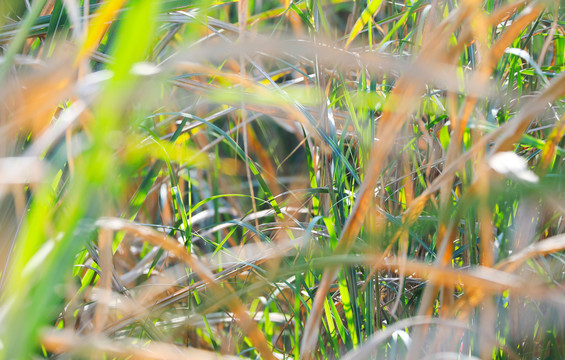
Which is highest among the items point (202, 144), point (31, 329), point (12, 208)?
point (31, 329)

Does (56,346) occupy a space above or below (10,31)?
below

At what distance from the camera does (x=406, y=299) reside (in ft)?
1.86

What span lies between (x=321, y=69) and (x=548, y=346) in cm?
36

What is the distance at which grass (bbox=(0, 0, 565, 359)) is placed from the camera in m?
0.28

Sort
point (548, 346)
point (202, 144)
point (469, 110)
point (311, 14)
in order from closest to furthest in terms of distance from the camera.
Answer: point (469, 110) < point (548, 346) < point (311, 14) < point (202, 144)

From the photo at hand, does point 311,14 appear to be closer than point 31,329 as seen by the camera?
No

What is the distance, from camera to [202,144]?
1.05 metres

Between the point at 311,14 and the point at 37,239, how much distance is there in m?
0.44

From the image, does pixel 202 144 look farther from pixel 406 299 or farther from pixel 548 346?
pixel 548 346

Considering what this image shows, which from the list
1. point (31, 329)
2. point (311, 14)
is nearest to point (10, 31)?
point (311, 14)

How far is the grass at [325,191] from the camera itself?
0.93 ft

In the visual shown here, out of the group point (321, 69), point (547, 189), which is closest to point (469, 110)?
point (547, 189)

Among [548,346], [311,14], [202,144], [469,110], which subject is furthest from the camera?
[202,144]

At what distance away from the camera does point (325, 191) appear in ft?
1.83
